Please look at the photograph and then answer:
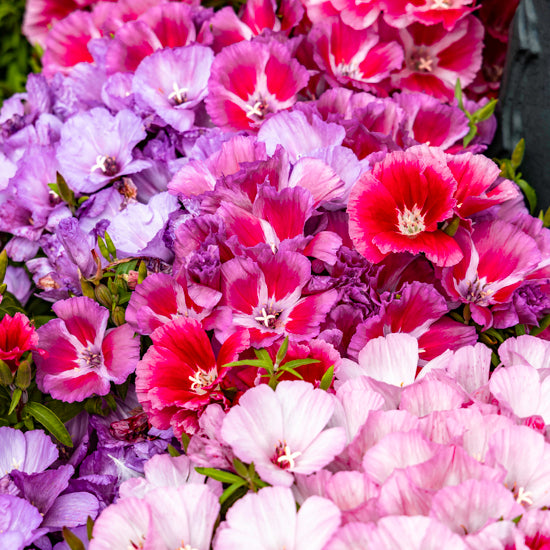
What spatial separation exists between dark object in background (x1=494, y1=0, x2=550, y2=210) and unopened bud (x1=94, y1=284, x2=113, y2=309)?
0.86m

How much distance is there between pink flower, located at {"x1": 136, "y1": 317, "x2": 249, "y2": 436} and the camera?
878 mm

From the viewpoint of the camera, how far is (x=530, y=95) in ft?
4.38

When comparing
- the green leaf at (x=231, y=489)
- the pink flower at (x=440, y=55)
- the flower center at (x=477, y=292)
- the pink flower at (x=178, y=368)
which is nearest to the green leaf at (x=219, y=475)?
the green leaf at (x=231, y=489)

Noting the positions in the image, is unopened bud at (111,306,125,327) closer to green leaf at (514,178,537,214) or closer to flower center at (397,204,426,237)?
flower center at (397,204,426,237)

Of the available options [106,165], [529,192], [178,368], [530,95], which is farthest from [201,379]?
[530,95]

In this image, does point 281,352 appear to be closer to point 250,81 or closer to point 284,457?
point 284,457

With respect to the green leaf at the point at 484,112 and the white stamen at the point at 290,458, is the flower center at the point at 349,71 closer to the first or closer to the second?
the green leaf at the point at 484,112

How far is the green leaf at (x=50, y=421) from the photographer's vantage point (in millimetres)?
953

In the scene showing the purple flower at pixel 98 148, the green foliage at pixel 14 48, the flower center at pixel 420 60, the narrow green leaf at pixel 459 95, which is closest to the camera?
the purple flower at pixel 98 148

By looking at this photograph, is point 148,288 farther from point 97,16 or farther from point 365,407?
point 97,16

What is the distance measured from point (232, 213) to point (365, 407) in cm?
35

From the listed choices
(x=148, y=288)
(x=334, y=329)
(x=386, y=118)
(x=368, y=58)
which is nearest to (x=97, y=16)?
(x=368, y=58)

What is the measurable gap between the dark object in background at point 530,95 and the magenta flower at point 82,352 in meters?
0.86

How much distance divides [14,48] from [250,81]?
3.55 feet
